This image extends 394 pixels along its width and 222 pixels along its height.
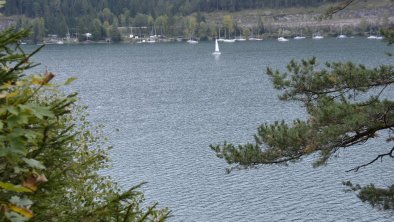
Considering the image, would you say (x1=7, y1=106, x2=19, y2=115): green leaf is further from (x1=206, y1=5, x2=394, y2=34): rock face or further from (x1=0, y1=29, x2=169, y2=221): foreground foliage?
(x1=206, y1=5, x2=394, y2=34): rock face

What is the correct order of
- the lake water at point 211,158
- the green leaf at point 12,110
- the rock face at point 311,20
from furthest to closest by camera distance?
the rock face at point 311,20, the lake water at point 211,158, the green leaf at point 12,110

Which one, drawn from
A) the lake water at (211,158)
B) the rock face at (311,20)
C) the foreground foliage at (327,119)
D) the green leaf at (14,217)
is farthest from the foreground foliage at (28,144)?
the rock face at (311,20)

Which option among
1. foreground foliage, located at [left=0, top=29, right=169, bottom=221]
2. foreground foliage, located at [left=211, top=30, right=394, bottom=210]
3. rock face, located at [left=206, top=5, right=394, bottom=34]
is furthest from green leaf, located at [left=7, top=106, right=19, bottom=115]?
rock face, located at [left=206, top=5, right=394, bottom=34]

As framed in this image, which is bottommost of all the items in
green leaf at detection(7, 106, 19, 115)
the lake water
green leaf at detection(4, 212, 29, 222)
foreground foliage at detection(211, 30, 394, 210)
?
the lake water

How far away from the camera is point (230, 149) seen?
12.2 meters

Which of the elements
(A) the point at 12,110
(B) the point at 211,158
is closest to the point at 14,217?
(A) the point at 12,110

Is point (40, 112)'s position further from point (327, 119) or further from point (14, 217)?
point (327, 119)

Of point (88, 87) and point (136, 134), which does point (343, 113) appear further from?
point (88, 87)

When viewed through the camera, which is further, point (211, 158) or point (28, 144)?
point (211, 158)

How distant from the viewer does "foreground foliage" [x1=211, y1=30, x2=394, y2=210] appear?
1080 centimetres

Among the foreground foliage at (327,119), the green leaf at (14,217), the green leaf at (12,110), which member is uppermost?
the green leaf at (12,110)

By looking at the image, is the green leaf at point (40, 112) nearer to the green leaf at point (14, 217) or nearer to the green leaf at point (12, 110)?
the green leaf at point (12, 110)

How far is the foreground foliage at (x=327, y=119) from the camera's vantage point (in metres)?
10.8

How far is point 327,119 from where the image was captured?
10891 millimetres
